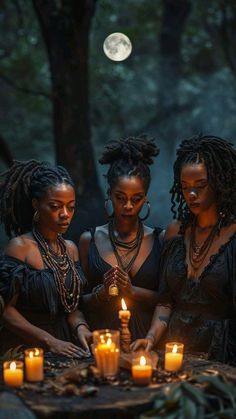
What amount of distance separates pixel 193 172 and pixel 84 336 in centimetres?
133

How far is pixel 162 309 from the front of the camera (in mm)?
5695

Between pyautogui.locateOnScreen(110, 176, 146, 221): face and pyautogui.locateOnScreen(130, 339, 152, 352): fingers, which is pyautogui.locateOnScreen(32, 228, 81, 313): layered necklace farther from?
A: pyautogui.locateOnScreen(130, 339, 152, 352): fingers

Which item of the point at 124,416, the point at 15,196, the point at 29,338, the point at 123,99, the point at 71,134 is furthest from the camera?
the point at 123,99

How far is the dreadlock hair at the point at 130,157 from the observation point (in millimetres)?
5918

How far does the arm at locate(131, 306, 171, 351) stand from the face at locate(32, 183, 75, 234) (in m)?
0.88

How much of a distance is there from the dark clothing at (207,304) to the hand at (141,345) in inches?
13.5

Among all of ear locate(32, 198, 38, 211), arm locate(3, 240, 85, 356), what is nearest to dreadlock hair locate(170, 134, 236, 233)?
ear locate(32, 198, 38, 211)

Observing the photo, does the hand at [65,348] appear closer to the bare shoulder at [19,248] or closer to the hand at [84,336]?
the hand at [84,336]

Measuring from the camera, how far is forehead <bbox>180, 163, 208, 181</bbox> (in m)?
5.55

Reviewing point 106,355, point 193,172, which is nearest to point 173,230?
point 193,172

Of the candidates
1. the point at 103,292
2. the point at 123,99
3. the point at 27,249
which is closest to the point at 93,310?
the point at 103,292

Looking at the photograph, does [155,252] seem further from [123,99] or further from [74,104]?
[123,99]

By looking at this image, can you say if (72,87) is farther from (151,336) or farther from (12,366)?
(12,366)

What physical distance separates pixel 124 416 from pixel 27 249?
5.44 feet
